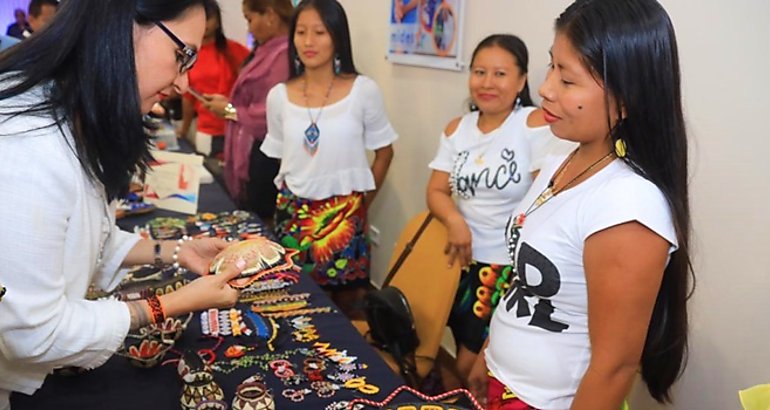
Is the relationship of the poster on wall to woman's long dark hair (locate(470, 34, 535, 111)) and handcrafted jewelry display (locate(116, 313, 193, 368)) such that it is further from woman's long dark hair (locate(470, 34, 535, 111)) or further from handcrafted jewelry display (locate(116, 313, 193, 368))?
handcrafted jewelry display (locate(116, 313, 193, 368))

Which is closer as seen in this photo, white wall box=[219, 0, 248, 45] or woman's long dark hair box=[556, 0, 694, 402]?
woman's long dark hair box=[556, 0, 694, 402]

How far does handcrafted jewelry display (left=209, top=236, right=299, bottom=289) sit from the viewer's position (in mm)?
1154

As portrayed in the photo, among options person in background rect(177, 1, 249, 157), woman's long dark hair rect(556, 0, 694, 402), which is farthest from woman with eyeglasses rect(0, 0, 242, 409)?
person in background rect(177, 1, 249, 157)

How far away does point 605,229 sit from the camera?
0.95m

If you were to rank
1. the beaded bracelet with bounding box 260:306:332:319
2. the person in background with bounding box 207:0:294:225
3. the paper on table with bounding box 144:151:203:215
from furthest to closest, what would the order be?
the person in background with bounding box 207:0:294:225 → the paper on table with bounding box 144:151:203:215 → the beaded bracelet with bounding box 260:306:332:319

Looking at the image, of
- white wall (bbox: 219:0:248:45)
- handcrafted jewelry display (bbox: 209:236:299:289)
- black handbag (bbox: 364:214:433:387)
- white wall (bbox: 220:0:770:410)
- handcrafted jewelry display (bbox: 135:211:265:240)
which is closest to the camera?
handcrafted jewelry display (bbox: 209:236:299:289)

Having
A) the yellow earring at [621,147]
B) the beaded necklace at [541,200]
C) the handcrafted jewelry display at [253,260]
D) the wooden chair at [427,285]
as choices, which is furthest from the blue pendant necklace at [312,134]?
the yellow earring at [621,147]

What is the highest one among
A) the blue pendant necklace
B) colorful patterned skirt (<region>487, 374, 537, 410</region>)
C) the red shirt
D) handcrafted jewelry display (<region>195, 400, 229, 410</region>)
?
the red shirt

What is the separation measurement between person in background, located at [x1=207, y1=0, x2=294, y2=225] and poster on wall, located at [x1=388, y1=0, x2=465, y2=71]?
1.82 ft

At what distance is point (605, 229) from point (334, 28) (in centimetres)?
155

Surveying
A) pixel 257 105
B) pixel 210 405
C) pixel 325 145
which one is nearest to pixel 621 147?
pixel 210 405

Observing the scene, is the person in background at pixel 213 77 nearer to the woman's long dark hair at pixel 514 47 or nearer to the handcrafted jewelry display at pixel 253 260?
the woman's long dark hair at pixel 514 47

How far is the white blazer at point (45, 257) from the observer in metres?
0.84

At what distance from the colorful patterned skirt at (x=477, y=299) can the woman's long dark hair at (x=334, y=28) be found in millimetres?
950
